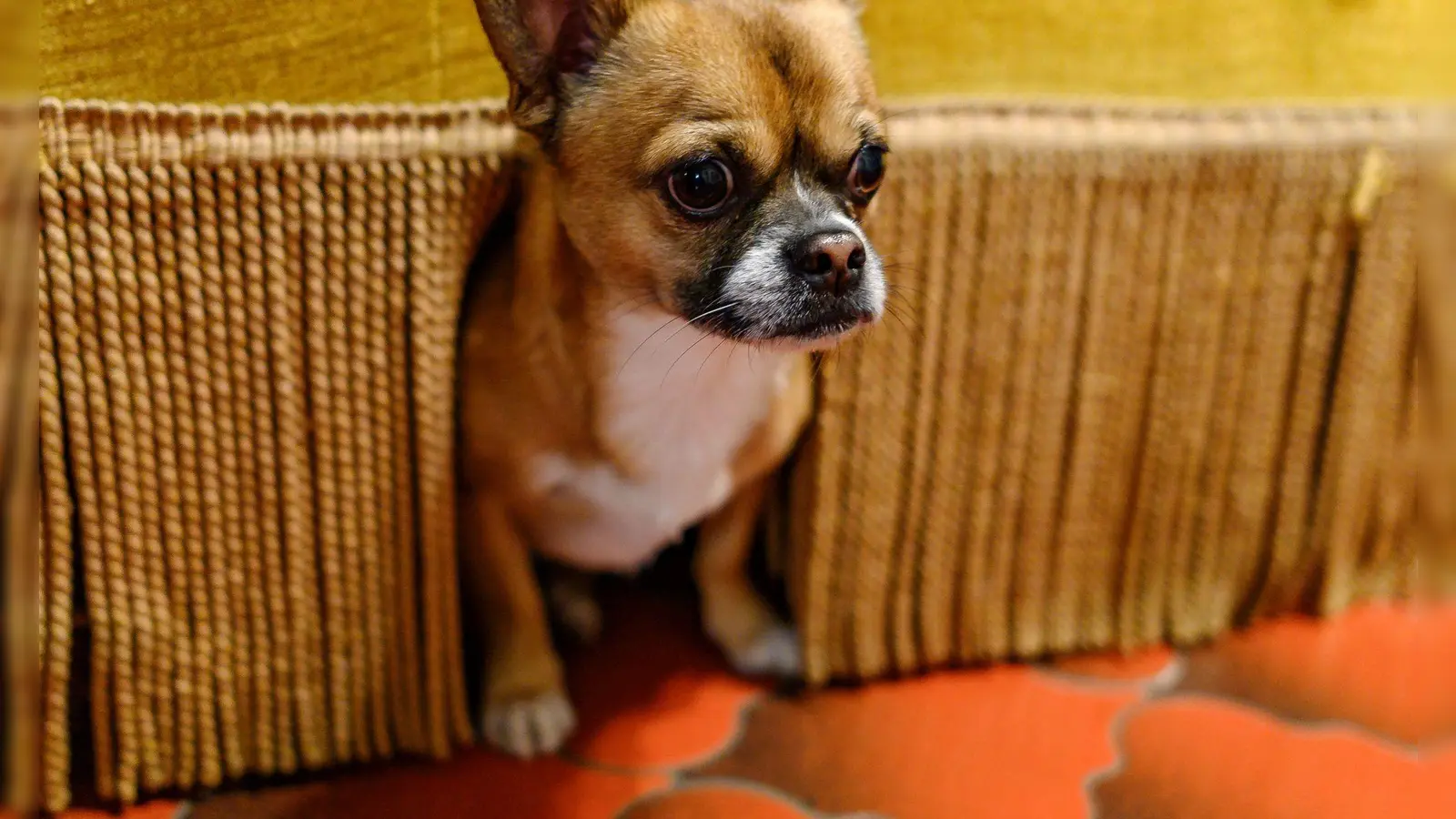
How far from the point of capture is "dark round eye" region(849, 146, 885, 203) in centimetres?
109

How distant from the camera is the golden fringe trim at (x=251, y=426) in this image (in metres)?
1.02

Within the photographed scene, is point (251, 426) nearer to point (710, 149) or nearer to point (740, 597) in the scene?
point (710, 149)

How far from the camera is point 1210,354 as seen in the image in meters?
1.38

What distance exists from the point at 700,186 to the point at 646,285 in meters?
0.12

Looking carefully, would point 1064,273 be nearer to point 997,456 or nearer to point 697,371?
point 997,456

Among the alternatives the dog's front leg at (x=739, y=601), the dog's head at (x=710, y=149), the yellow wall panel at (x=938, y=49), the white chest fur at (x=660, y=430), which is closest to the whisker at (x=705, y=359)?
the white chest fur at (x=660, y=430)

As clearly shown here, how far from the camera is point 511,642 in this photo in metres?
1.34

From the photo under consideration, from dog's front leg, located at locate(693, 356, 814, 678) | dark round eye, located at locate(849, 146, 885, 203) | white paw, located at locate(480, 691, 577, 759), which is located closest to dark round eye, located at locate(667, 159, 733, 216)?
dark round eye, located at locate(849, 146, 885, 203)

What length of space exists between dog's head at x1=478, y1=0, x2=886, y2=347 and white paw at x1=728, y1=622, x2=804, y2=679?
510mm

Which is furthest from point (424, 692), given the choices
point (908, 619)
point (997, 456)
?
point (997, 456)

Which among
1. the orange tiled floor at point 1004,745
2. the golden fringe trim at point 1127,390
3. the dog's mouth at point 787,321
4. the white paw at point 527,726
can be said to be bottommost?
the orange tiled floor at point 1004,745

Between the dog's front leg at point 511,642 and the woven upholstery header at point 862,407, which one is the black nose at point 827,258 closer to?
the woven upholstery header at point 862,407

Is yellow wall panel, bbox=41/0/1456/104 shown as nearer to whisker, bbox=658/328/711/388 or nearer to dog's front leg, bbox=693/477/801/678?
whisker, bbox=658/328/711/388

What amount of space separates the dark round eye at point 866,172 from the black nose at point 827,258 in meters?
0.10
